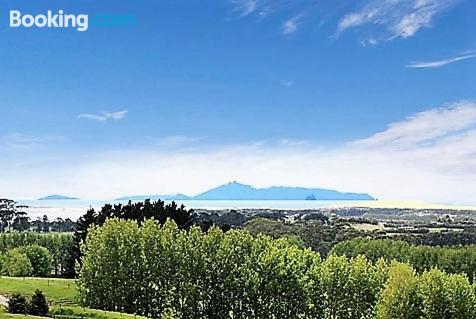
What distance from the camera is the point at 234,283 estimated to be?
7462 cm

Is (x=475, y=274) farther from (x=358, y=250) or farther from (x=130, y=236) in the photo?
(x=130, y=236)

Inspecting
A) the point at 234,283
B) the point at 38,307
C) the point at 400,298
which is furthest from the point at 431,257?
the point at 38,307

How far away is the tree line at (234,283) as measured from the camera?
7150 centimetres

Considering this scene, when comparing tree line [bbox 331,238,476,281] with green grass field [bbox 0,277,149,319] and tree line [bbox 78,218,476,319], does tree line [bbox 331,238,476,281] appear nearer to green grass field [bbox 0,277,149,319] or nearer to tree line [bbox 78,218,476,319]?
tree line [bbox 78,218,476,319]

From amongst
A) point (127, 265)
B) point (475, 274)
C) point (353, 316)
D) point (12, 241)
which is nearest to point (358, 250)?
point (475, 274)

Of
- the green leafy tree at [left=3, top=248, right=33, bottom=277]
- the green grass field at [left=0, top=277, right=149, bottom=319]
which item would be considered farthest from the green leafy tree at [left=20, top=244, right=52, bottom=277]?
the green grass field at [left=0, top=277, right=149, bottom=319]

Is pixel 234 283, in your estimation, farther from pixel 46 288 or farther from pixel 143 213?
pixel 143 213

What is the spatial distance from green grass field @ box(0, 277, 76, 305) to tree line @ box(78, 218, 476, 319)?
4000 mm

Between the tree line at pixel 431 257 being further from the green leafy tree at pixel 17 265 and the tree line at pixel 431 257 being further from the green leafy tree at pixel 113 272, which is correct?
the green leafy tree at pixel 17 265

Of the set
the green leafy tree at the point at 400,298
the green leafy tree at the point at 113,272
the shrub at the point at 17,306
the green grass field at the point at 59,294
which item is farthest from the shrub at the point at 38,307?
the green leafy tree at the point at 400,298

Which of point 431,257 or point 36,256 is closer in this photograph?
point 431,257

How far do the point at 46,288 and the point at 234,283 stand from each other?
26.7 metres

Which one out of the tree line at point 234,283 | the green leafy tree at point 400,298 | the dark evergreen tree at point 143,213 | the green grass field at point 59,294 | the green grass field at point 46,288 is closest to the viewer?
the green grass field at point 59,294

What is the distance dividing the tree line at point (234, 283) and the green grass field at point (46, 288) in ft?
13.1
